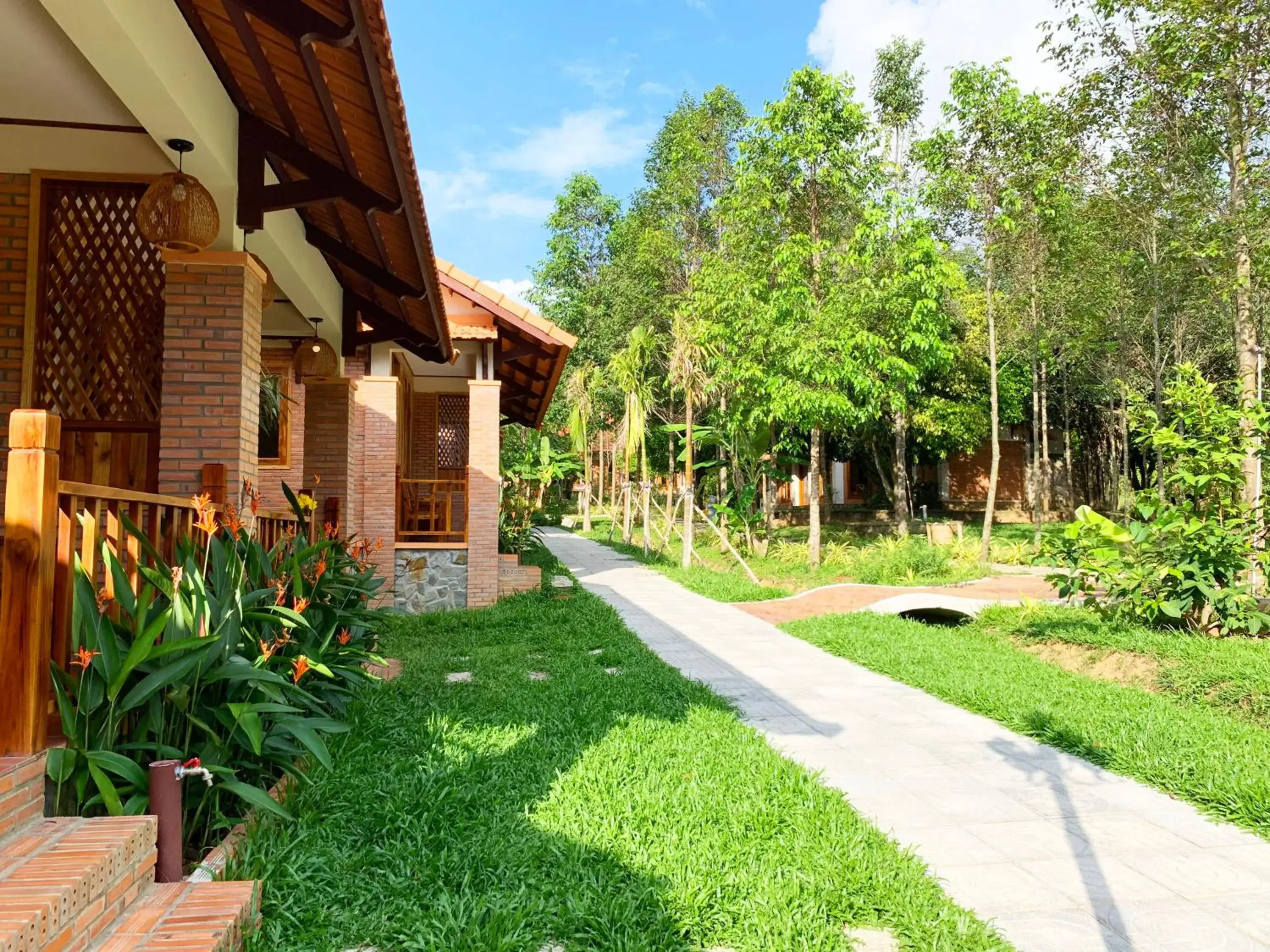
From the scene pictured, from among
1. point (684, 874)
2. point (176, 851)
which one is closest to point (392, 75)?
point (176, 851)

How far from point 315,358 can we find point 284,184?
10.6 feet

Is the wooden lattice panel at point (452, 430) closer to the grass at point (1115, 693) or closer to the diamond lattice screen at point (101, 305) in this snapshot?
the grass at point (1115, 693)

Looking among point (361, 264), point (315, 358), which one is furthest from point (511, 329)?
point (361, 264)

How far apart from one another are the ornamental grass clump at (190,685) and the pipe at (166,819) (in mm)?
111

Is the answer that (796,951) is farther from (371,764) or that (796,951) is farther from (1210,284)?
(1210,284)

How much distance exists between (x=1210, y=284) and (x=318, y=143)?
10844 millimetres

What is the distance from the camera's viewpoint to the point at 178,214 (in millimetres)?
4070

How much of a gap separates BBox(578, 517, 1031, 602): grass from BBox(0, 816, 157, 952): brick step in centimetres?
1029

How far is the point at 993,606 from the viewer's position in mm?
9805

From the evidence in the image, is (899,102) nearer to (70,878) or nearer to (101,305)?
(101,305)

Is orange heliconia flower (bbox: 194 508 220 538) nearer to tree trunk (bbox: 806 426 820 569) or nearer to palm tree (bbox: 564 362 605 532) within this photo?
tree trunk (bbox: 806 426 820 569)

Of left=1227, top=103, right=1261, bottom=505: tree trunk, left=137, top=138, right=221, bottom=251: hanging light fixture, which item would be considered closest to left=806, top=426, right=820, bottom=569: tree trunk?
left=1227, top=103, right=1261, bottom=505: tree trunk

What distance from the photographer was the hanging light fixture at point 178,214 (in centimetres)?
406

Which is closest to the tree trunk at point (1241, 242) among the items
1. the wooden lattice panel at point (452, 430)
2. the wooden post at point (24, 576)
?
the wooden post at point (24, 576)
